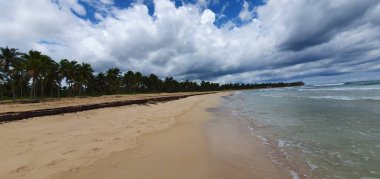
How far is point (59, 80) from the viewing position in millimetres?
60188

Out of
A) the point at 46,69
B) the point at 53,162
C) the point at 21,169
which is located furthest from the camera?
the point at 46,69

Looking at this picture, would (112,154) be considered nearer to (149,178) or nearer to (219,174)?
(149,178)

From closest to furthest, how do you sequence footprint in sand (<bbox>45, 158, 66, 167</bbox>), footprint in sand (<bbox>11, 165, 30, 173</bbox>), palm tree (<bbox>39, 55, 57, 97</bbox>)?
1. footprint in sand (<bbox>11, 165, 30, 173</bbox>)
2. footprint in sand (<bbox>45, 158, 66, 167</bbox>)
3. palm tree (<bbox>39, 55, 57, 97</bbox>)

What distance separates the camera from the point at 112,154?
563 cm

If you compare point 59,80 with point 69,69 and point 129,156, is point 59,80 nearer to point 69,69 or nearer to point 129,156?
point 69,69

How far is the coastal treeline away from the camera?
1850 inches

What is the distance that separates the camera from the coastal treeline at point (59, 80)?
154ft

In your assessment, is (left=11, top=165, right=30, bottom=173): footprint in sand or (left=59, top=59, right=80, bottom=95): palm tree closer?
(left=11, top=165, right=30, bottom=173): footprint in sand

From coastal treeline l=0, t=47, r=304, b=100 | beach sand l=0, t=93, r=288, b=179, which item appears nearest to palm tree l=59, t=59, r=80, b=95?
coastal treeline l=0, t=47, r=304, b=100

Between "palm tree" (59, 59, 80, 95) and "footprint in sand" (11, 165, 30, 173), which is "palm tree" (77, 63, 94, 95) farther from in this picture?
"footprint in sand" (11, 165, 30, 173)

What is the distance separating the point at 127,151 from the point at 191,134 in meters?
3.17

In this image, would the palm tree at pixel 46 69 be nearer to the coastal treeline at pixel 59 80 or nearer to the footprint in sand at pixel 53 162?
the coastal treeline at pixel 59 80

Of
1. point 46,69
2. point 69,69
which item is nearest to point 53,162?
point 46,69

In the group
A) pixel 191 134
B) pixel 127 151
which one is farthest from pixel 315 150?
pixel 127 151
